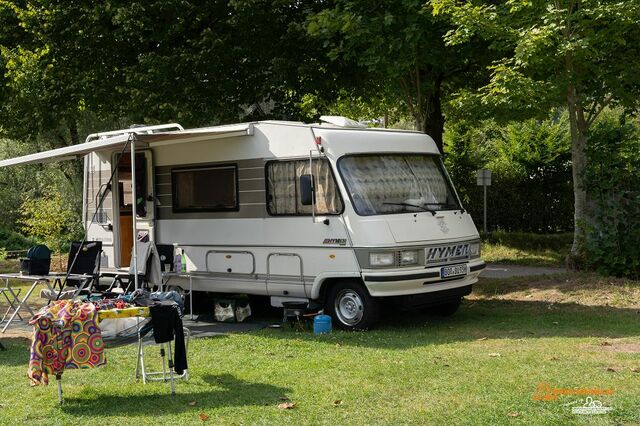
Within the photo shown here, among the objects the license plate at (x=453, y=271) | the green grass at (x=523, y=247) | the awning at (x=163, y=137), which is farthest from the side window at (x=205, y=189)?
the green grass at (x=523, y=247)

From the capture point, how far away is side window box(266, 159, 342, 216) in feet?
34.4

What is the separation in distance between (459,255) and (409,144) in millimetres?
1668

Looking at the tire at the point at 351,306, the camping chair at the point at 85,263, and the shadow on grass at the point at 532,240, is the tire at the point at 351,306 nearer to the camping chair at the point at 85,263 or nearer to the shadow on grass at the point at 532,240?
the camping chair at the point at 85,263

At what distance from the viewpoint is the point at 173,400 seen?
22.7ft

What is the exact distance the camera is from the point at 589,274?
13.4 m

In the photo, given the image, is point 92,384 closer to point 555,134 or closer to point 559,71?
point 559,71

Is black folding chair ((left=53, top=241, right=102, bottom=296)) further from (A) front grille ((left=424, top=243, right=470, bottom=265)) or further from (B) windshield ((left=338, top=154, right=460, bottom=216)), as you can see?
(A) front grille ((left=424, top=243, right=470, bottom=265))

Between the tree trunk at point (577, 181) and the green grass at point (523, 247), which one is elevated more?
the tree trunk at point (577, 181)

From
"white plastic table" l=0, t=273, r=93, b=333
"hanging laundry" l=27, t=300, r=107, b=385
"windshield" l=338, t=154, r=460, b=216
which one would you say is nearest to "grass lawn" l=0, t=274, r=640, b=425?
"hanging laundry" l=27, t=300, r=107, b=385

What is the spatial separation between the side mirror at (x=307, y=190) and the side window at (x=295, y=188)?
140 mm

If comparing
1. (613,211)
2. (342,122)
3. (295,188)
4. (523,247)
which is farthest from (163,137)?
(523,247)

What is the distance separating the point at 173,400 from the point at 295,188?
14.9 feet

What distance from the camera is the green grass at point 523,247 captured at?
749 inches

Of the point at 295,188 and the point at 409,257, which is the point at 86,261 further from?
the point at 409,257
